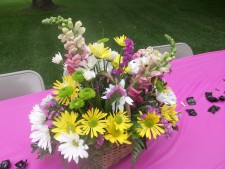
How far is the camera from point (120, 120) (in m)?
0.92

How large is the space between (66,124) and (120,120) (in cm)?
18

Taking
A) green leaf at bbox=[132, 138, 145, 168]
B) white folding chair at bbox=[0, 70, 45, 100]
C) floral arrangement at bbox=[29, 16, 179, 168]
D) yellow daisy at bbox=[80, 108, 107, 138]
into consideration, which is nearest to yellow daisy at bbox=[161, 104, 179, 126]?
floral arrangement at bbox=[29, 16, 179, 168]

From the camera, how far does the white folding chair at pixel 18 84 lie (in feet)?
6.10

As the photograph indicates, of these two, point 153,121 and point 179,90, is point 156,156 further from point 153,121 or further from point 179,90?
point 179,90

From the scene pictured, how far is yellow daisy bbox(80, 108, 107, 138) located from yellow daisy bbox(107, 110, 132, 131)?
0.03 metres

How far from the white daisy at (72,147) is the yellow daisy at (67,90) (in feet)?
A: 0.42

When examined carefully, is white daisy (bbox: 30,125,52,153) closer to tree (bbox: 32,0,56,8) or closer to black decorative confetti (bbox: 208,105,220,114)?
black decorative confetti (bbox: 208,105,220,114)

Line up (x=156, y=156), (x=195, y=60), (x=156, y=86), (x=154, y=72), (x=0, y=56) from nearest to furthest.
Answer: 1. (x=154, y=72)
2. (x=156, y=86)
3. (x=156, y=156)
4. (x=195, y=60)
5. (x=0, y=56)

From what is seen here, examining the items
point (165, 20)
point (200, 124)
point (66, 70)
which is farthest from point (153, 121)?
point (165, 20)

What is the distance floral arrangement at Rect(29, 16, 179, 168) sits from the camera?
2.97 ft

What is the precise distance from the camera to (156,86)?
3.41 feet

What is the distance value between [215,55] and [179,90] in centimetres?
69

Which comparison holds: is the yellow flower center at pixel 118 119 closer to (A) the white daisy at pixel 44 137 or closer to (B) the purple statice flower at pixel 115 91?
(B) the purple statice flower at pixel 115 91

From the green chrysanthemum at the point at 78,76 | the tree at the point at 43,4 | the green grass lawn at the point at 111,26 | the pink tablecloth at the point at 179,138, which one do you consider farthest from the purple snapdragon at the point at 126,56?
the tree at the point at 43,4
